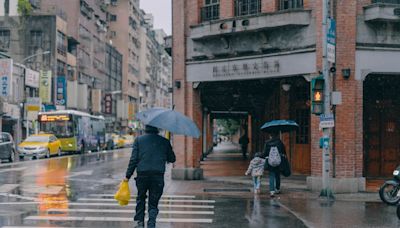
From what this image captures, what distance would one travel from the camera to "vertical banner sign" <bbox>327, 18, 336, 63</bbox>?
52.4 ft

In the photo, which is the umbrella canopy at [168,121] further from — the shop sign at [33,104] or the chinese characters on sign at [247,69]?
the shop sign at [33,104]

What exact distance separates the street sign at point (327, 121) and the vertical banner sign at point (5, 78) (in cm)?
3683

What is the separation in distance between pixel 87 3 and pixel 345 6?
2611 inches

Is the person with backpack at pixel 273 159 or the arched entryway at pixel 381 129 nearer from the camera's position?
the person with backpack at pixel 273 159

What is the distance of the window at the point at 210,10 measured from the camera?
69.0 feet

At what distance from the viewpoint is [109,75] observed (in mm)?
93500

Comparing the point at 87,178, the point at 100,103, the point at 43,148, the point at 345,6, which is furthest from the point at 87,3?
the point at 345,6

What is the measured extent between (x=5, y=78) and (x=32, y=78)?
8.42m

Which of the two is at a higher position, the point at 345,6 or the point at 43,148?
the point at 345,6

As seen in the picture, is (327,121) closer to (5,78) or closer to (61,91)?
(5,78)

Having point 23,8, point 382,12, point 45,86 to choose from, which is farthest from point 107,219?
point 23,8

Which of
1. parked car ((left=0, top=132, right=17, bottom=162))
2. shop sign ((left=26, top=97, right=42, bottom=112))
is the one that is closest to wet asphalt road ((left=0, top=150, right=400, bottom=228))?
parked car ((left=0, top=132, right=17, bottom=162))

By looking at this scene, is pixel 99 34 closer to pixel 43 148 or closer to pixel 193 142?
pixel 43 148

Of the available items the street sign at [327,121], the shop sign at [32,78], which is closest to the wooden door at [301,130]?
the street sign at [327,121]
